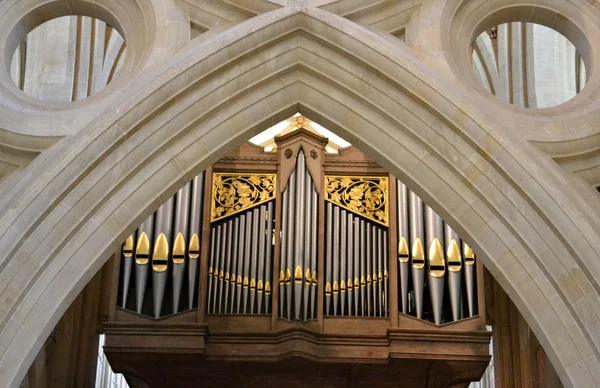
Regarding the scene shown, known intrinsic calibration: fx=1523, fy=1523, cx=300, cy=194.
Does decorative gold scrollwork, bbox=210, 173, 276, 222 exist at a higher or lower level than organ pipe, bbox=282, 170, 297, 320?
higher

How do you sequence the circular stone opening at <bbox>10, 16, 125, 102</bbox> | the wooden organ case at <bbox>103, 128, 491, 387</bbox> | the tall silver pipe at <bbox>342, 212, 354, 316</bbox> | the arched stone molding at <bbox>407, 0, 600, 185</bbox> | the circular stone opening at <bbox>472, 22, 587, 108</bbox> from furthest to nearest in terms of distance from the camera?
the circular stone opening at <bbox>472, 22, 587, 108</bbox>, the circular stone opening at <bbox>10, 16, 125, 102</bbox>, the tall silver pipe at <bbox>342, 212, 354, 316</bbox>, the wooden organ case at <bbox>103, 128, 491, 387</bbox>, the arched stone molding at <bbox>407, 0, 600, 185</bbox>

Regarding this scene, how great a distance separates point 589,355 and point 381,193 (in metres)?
4.72

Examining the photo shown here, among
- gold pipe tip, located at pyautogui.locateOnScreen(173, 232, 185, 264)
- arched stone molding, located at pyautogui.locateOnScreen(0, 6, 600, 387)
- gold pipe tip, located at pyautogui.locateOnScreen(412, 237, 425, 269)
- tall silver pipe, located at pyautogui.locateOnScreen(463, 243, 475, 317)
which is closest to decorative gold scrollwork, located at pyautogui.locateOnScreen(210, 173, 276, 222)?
gold pipe tip, located at pyautogui.locateOnScreen(173, 232, 185, 264)

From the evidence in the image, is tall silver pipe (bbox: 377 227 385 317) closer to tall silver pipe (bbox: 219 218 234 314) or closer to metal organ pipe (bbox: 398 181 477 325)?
metal organ pipe (bbox: 398 181 477 325)

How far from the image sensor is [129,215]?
10.6m

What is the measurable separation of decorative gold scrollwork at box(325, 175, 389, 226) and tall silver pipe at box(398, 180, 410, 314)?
0.49ft

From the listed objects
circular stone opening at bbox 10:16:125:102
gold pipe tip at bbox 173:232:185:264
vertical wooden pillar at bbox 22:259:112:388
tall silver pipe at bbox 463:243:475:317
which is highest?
circular stone opening at bbox 10:16:125:102

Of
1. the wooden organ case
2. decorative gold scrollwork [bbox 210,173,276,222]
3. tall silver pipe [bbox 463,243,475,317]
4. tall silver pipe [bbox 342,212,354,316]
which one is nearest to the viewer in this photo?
the wooden organ case

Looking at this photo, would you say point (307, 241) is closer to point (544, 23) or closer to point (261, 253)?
point (261, 253)

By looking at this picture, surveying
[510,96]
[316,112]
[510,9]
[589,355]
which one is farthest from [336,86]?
[510,96]

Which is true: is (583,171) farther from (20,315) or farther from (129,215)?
(20,315)

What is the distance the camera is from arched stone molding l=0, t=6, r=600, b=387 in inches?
400

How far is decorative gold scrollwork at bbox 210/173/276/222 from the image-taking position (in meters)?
14.3

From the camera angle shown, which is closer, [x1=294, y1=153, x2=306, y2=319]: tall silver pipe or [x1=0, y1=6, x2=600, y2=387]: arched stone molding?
[x1=0, y1=6, x2=600, y2=387]: arched stone molding
